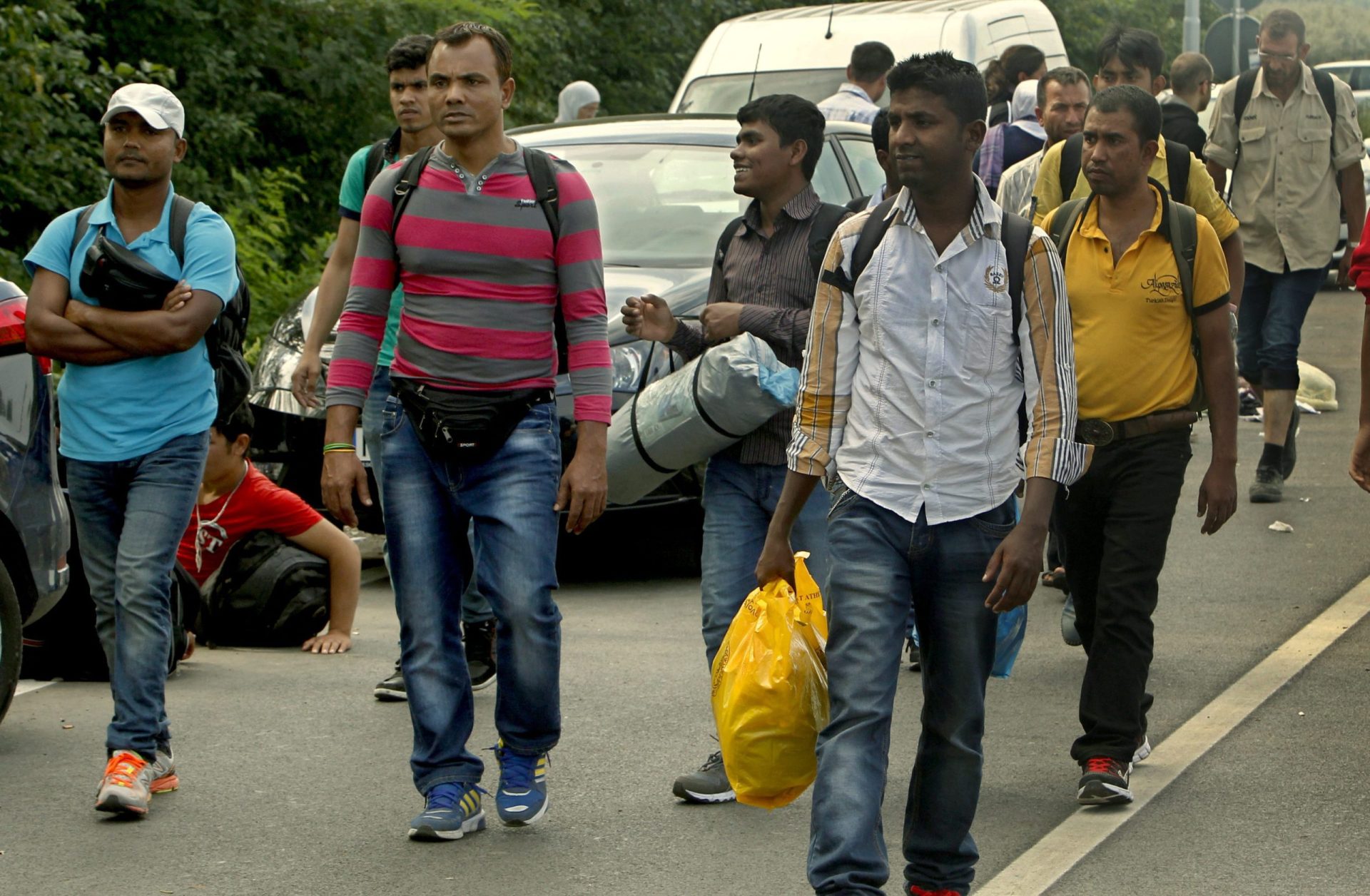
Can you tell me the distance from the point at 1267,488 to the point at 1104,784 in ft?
16.6

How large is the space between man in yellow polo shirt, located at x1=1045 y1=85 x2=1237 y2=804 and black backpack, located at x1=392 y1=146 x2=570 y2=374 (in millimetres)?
1490

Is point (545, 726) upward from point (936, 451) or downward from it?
downward

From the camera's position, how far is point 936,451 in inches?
164

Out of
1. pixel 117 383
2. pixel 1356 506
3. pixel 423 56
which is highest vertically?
pixel 423 56

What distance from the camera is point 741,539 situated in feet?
18.3

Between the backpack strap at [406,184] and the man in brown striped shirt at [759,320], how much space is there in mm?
679

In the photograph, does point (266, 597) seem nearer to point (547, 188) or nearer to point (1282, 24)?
point (547, 188)

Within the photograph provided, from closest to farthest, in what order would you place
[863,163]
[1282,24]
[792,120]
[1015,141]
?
[792,120] < [863,163] < [1282,24] < [1015,141]

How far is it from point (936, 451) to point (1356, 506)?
248 inches

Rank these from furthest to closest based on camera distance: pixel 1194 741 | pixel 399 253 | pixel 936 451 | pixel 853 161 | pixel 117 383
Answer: pixel 853 161 < pixel 1194 741 < pixel 117 383 < pixel 399 253 < pixel 936 451

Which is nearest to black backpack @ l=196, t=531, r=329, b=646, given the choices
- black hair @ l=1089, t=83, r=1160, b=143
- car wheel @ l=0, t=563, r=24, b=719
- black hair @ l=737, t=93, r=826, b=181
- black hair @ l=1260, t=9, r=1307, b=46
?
car wheel @ l=0, t=563, r=24, b=719

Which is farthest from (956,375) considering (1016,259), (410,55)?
(410,55)

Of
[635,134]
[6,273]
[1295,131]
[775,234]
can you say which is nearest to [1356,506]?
[1295,131]

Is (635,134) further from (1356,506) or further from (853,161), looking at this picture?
(1356,506)
